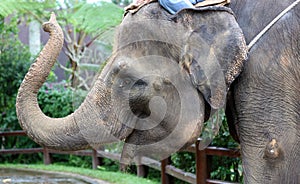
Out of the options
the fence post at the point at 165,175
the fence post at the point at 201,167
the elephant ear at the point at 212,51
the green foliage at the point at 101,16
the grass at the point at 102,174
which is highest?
Answer: the green foliage at the point at 101,16

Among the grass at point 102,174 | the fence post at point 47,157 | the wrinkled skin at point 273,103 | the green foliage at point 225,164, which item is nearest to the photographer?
the wrinkled skin at point 273,103

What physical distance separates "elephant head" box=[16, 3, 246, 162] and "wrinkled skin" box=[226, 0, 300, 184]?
0.12m

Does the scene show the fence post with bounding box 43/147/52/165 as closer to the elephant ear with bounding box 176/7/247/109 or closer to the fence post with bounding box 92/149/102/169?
the fence post with bounding box 92/149/102/169

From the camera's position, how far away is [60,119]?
290 centimetres

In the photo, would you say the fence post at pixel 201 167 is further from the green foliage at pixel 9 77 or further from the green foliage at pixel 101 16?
the green foliage at pixel 9 77

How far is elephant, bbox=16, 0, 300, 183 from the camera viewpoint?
2816 mm

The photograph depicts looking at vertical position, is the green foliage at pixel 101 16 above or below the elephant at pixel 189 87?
above

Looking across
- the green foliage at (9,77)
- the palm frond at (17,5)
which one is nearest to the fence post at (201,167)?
the palm frond at (17,5)

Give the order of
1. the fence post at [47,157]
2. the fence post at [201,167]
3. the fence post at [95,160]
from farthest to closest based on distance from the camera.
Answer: the fence post at [47,157]
the fence post at [95,160]
the fence post at [201,167]

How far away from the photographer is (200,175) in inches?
259

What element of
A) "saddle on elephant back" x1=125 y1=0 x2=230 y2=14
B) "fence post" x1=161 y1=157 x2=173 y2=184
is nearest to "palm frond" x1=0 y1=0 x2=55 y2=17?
"fence post" x1=161 y1=157 x2=173 y2=184

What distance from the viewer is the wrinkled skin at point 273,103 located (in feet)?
9.20

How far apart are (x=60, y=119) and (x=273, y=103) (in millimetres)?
1065

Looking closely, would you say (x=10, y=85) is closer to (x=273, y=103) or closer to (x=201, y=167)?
(x=201, y=167)
